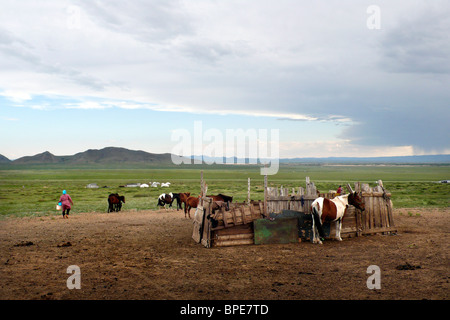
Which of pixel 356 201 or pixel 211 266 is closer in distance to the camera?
pixel 211 266

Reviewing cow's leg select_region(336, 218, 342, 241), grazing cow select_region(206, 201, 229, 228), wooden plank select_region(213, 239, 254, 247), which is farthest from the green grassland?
cow's leg select_region(336, 218, 342, 241)

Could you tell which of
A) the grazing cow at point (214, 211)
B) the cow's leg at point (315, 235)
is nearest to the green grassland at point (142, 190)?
the grazing cow at point (214, 211)

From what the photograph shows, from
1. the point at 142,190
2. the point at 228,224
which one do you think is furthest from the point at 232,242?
the point at 142,190

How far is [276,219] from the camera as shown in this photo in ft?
45.7

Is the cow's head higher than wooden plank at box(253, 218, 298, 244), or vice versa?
the cow's head

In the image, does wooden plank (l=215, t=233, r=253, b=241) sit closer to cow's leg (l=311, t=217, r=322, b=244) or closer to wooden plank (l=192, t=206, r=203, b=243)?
wooden plank (l=192, t=206, r=203, b=243)

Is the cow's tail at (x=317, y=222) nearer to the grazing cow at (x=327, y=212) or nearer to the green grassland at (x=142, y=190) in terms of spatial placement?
the grazing cow at (x=327, y=212)

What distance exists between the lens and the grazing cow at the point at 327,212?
13820 millimetres

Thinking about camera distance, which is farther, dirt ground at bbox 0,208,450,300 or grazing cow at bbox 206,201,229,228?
grazing cow at bbox 206,201,229,228

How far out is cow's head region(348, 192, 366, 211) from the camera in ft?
48.4

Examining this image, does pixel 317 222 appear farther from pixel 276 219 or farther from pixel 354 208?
pixel 354 208

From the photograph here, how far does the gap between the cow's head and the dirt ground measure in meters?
1.30

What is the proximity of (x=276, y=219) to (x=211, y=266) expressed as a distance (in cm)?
391
